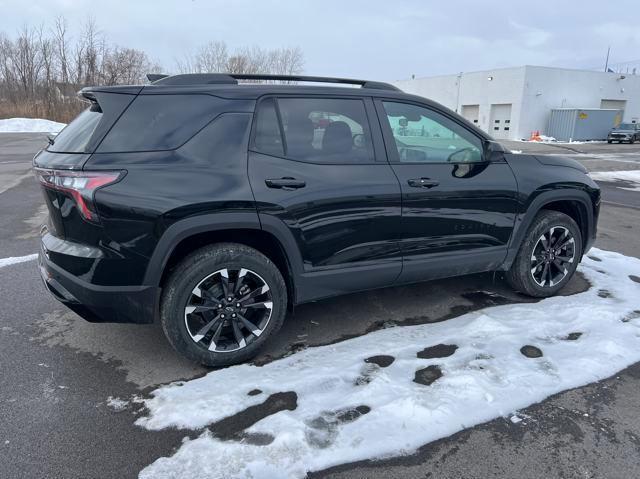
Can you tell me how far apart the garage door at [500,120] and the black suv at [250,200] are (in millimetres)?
39900

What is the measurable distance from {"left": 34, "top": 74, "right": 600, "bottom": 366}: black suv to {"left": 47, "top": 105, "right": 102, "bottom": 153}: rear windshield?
0.05 feet

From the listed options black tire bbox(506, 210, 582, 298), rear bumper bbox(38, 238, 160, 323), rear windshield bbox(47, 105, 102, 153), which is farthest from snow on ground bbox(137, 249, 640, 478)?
rear windshield bbox(47, 105, 102, 153)

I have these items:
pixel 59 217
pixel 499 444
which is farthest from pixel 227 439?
pixel 59 217

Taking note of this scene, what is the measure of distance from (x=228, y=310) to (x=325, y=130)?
57.0 inches

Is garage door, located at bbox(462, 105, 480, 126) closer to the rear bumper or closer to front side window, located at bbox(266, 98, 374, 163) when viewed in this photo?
front side window, located at bbox(266, 98, 374, 163)

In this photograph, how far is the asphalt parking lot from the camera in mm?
2352

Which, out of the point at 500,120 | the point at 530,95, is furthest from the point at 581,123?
the point at 500,120

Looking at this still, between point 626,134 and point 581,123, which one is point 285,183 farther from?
point 581,123

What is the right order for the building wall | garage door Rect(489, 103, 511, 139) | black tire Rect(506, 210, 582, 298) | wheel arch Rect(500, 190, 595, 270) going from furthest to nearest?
1. garage door Rect(489, 103, 511, 139)
2. the building wall
3. black tire Rect(506, 210, 582, 298)
4. wheel arch Rect(500, 190, 595, 270)

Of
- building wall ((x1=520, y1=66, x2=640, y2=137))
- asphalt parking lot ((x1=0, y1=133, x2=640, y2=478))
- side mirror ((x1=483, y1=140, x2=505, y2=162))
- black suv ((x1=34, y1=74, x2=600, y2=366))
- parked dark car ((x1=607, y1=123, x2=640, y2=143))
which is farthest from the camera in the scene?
building wall ((x1=520, y1=66, x2=640, y2=137))

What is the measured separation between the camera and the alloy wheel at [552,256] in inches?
171

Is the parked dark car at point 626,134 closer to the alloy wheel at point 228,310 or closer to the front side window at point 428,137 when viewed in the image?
the front side window at point 428,137

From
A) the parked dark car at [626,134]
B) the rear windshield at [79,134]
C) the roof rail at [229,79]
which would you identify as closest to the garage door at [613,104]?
the parked dark car at [626,134]

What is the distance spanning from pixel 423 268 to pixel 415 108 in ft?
4.23
